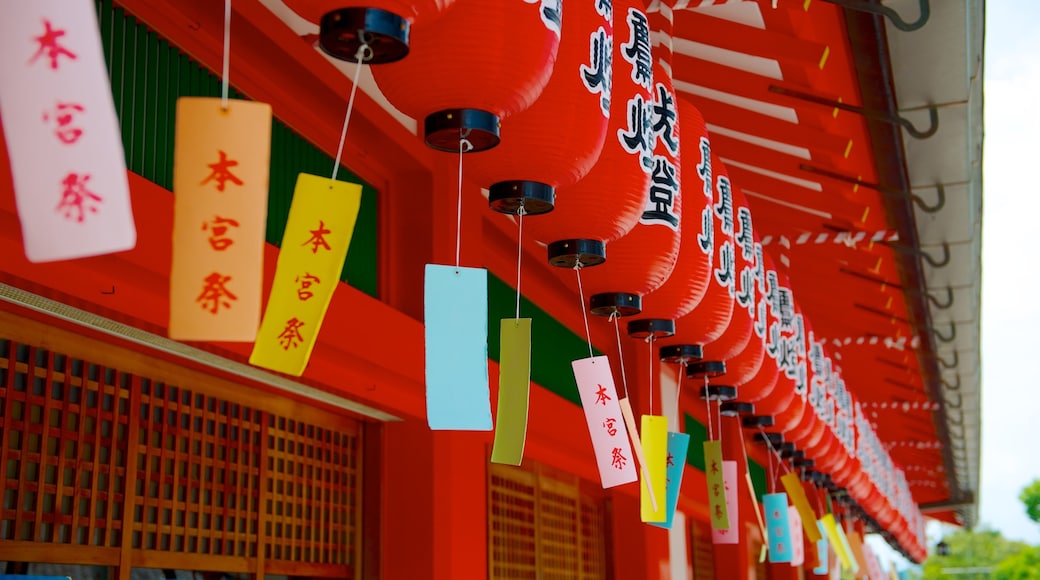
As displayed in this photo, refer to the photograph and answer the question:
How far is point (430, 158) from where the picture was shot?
5.56 meters

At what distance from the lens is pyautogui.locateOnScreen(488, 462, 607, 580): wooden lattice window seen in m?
6.50

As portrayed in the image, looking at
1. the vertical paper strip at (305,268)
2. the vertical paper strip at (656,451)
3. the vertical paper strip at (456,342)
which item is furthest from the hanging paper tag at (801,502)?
the vertical paper strip at (305,268)

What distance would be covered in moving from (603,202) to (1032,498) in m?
49.0

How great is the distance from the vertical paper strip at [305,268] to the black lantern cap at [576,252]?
117cm

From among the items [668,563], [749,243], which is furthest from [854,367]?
[749,243]

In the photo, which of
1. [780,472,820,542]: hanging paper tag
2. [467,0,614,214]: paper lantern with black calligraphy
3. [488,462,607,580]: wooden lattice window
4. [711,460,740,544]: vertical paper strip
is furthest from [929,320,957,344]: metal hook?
[467,0,614,214]: paper lantern with black calligraphy

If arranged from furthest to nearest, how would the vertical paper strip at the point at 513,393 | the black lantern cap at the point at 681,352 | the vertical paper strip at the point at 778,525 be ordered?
the vertical paper strip at the point at 778,525
the black lantern cap at the point at 681,352
the vertical paper strip at the point at 513,393

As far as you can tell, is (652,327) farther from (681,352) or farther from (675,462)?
(675,462)

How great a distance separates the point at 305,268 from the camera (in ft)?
7.25

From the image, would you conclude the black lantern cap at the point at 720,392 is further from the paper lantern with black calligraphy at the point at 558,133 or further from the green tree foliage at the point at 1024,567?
the green tree foliage at the point at 1024,567

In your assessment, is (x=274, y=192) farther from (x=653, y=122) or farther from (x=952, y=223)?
(x=952, y=223)

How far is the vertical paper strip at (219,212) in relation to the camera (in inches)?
70.7

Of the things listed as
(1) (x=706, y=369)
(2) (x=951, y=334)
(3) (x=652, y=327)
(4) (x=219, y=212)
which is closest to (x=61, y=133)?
(4) (x=219, y=212)

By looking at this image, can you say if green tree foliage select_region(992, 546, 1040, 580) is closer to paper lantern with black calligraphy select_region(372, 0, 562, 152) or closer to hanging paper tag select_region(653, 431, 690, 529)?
hanging paper tag select_region(653, 431, 690, 529)
